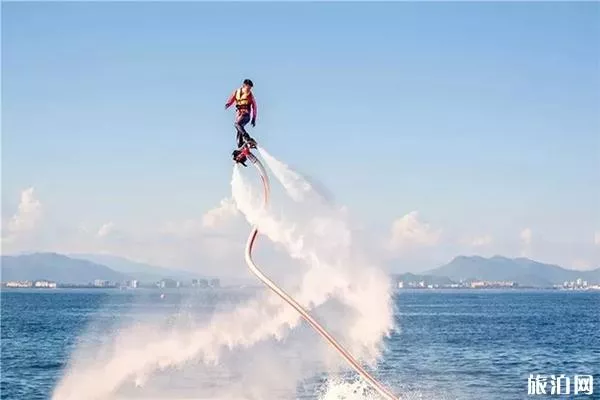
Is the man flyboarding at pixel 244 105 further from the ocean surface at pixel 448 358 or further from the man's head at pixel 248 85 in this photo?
the ocean surface at pixel 448 358

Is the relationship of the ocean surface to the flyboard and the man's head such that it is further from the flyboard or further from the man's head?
the man's head

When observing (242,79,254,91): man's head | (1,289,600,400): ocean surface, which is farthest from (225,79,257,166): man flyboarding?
(1,289,600,400): ocean surface

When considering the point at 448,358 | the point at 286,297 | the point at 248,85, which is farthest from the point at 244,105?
the point at 448,358

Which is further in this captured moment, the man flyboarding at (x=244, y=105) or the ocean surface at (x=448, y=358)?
the ocean surface at (x=448, y=358)

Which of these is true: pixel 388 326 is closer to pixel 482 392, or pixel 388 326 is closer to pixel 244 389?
pixel 244 389

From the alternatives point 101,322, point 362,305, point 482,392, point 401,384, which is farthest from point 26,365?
point 101,322

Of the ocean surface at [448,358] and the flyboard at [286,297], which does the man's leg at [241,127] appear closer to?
the flyboard at [286,297]

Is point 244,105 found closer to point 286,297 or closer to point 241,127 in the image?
point 241,127

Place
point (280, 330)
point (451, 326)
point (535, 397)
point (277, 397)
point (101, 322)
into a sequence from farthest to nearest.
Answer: point (101, 322), point (451, 326), point (535, 397), point (277, 397), point (280, 330)

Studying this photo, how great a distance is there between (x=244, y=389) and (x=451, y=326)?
8094 cm

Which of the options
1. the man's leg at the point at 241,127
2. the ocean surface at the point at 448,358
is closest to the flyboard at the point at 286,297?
the man's leg at the point at 241,127

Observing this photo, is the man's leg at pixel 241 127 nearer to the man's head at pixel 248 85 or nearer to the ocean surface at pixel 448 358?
the man's head at pixel 248 85

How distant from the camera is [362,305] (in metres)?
36.1

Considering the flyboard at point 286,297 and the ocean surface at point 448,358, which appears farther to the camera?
the ocean surface at point 448,358
